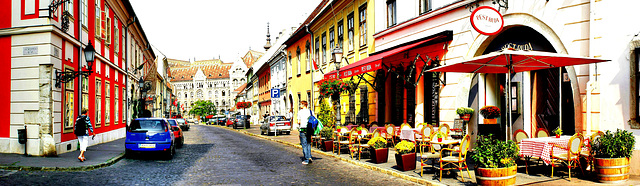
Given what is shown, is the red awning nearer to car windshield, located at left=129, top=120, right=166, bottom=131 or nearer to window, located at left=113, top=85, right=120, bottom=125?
car windshield, located at left=129, top=120, right=166, bottom=131

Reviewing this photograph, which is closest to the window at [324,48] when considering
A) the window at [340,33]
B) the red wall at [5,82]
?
the window at [340,33]

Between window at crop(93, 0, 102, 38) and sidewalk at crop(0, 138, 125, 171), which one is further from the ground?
window at crop(93, 0, 102, 38)

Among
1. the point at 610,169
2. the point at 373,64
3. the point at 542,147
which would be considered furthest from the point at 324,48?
the point at 610,169

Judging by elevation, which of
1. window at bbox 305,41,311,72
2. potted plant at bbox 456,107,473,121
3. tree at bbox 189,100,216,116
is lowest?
tree at bbox 189,100,216,116

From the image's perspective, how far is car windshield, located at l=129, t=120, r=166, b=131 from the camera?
14.8m

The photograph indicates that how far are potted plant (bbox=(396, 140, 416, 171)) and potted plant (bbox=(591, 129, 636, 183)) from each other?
135 inches

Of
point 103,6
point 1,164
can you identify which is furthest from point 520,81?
point 103,6

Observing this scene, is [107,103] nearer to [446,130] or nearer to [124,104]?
[124,104]

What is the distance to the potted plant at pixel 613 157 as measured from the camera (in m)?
7.97

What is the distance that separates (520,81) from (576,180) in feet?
17.1

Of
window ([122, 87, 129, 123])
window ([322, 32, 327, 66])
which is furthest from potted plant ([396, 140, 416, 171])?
window ([122, 87, 129, 123])

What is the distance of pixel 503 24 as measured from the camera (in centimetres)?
1161

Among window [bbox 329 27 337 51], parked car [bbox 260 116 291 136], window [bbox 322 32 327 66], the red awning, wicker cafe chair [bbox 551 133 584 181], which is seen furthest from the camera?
parked car [bbox 260 116 291 136]

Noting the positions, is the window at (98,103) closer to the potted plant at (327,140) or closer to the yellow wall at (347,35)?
the potted plant at (327,140)
